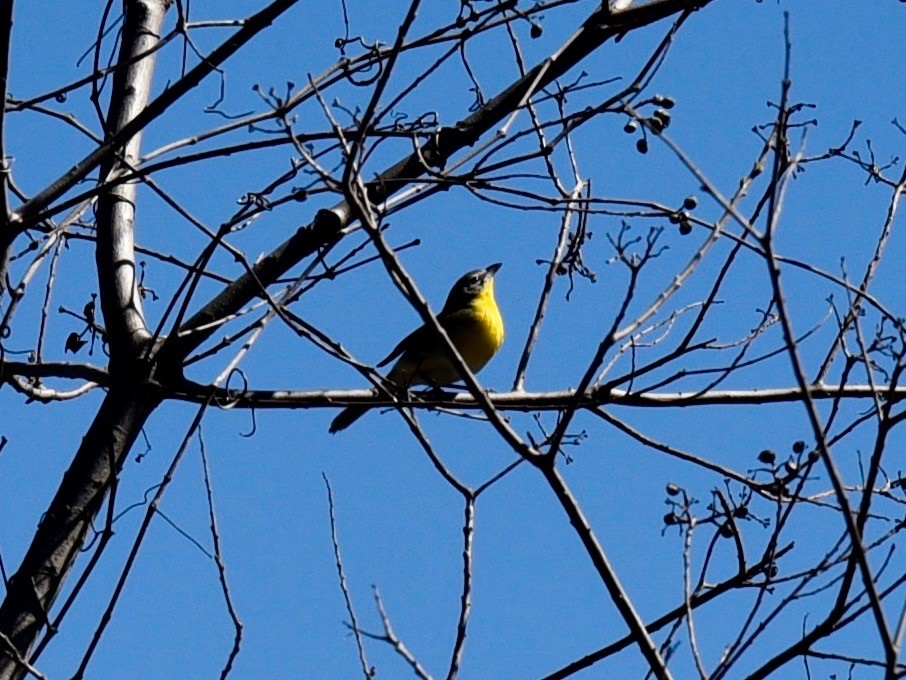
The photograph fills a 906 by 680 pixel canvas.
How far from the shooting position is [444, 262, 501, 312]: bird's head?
776 cm

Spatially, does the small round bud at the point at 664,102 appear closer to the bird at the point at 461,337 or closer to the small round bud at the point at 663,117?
the small round bud at the point at 663,117

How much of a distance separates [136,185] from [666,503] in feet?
5.78

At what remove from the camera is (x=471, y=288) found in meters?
7.88

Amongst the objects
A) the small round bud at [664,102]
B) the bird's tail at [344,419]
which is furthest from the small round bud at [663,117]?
the bird's tail at [344,419]

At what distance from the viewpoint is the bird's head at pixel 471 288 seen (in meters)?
7.76

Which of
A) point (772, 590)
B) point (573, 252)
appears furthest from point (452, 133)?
point (772, 590)

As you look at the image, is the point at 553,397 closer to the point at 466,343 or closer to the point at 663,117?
the point at 663,117

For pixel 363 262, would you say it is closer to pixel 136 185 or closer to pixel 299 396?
pixel 299 396

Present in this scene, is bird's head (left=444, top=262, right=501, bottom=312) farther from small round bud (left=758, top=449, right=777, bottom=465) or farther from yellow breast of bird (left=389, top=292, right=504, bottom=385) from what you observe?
small round bud (left=758, top=449, right=777, bottom=465)

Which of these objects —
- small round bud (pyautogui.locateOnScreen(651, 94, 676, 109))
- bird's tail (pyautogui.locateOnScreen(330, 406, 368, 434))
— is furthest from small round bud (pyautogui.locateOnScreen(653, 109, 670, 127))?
bird's tail (pyautogui.locateOnScreen(330, 406, 368, 434))

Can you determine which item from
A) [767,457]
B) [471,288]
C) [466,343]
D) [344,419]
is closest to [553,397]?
[767,457]

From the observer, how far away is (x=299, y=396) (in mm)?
3783

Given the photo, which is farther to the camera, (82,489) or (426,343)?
(426,343)

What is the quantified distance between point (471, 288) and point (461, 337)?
0.60 meters
